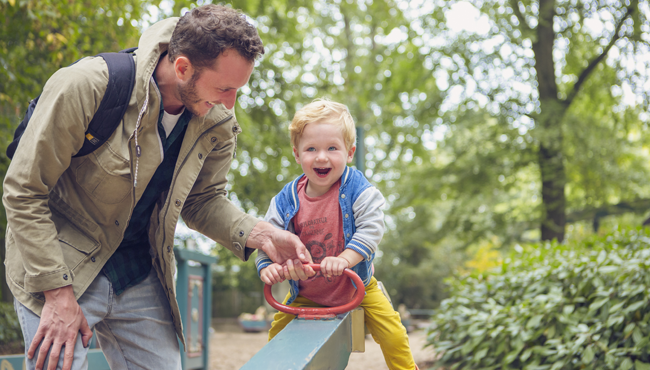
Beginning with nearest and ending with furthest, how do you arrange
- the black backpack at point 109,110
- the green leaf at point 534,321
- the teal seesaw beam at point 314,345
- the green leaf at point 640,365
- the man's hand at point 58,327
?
the teal seesaw beam at point 314,345, the man's hand at point 58,327, the black backpack at point 109,110, the green leaf at point 640,365, the green leaf at point 534,321

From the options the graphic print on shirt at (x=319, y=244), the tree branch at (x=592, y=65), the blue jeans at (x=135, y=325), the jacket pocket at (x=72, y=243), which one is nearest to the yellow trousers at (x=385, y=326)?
the graphic print on shirt at (x=319, y=244)

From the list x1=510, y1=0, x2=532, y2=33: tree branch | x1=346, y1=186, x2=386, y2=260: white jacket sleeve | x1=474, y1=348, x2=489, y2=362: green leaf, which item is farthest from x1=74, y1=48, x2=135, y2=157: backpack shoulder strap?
x1=510, y1=0, x2=532, y2=33: tree branch

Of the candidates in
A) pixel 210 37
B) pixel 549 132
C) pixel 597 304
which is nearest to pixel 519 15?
pixel 549 132

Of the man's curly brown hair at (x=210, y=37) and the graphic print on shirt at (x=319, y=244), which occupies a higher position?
the man's curly brown hair at (x=210, y=37)

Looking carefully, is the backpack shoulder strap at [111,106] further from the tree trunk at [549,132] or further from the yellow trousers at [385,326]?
the tree trunk at [549,132]

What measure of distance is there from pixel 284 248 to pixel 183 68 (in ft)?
2.60

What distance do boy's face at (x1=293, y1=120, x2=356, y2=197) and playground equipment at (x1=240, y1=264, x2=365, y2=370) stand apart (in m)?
0.45

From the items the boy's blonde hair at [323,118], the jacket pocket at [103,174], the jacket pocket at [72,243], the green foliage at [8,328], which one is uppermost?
the boy's blonde hair at [323,118]

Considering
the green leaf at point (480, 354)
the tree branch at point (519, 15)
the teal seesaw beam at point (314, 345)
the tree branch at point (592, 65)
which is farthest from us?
the tree branch at point (519, 15)

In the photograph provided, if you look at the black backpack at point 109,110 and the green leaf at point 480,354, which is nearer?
the black backpack at point 109,110

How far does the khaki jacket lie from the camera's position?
167cm

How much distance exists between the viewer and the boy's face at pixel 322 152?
2.24 metres

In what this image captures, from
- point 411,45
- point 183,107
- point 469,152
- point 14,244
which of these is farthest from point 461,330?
point 411,45

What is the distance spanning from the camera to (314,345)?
1607mm
